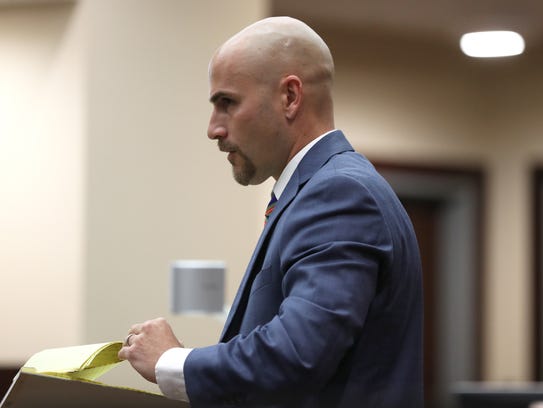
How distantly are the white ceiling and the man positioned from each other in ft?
13.9

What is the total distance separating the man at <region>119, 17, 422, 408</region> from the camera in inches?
56.3

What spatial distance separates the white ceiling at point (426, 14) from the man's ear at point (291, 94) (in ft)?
13.9

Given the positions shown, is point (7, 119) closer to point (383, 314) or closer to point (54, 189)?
point (54, 189)

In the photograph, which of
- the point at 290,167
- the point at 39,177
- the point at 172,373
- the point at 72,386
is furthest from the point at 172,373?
the point at 39,177

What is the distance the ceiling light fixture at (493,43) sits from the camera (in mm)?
5785

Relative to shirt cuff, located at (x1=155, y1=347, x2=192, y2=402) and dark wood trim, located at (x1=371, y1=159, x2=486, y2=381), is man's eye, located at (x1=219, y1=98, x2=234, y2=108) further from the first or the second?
dark wood trim, located at (x1=371, y1=159, x2=486, y2=381)

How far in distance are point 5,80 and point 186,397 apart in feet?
11.0

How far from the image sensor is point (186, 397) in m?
1.52

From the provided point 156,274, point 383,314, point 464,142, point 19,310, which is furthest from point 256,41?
point 464,142

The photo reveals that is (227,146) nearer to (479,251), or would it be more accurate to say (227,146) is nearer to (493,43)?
(493,43)

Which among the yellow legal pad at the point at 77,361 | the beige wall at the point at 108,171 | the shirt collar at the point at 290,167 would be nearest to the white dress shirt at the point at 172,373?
the yellow legal pad at the point at 77,361

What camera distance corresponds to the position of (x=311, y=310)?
1.41m

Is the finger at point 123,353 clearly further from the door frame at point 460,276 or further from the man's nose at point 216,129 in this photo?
the door frame at point 460,276

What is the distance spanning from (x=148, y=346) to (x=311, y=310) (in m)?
0.26
